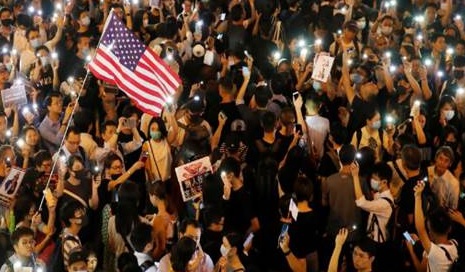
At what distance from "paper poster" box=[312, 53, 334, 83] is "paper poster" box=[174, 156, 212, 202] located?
290 cm

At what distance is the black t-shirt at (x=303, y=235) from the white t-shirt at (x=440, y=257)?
1.08 metres

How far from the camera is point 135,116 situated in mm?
9109

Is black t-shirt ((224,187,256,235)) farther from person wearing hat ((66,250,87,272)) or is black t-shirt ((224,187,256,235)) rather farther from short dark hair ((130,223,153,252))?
person wearing hat ((66,250,87,272))

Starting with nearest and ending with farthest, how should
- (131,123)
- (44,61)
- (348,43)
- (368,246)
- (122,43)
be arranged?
(368,246)
(122,43)
(131,123)
(44,61)
(348,43)

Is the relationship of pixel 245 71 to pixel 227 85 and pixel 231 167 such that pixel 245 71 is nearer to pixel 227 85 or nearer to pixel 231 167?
pixel 227 85

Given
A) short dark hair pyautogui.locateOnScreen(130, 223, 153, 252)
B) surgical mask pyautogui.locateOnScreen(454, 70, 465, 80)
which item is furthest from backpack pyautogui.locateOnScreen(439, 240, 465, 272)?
surgical mask pyautogui.locateOnScreen(454, 70, 465, 80)

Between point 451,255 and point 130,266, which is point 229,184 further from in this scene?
point 451,255

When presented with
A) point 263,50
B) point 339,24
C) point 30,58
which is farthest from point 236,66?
point 30,58

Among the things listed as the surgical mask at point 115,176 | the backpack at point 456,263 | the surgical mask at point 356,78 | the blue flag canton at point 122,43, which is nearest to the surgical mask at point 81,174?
the surgical mask at point 115,176

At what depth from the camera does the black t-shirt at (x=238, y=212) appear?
23.6ft

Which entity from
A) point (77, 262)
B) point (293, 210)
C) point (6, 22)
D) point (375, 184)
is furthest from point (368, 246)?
point (6, 22)

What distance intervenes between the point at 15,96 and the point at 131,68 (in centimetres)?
272

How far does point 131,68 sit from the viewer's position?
7.72 meters

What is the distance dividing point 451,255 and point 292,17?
7680mm
